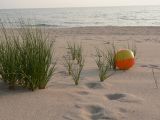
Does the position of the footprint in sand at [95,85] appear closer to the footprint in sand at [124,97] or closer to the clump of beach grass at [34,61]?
the footprint in sand at [124,97]

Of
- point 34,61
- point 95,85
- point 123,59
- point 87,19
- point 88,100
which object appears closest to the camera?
point 88,100

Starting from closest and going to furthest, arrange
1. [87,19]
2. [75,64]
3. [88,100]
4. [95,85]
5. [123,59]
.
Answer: [88,100] < [95,85] < [123,59] < [75,64] < [87,19]

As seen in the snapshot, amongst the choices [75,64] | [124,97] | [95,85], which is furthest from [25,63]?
[75,64]

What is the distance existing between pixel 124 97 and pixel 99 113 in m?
0.55

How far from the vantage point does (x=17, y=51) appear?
3766 mm

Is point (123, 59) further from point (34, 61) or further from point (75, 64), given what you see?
point (34, 61)

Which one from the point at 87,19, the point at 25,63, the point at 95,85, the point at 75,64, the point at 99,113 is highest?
the point at 25,63

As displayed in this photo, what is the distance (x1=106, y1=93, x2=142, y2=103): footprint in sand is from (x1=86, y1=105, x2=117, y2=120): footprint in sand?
34 centimetres

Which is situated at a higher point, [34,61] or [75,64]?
[34,61]

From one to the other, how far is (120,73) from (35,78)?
1.57 m

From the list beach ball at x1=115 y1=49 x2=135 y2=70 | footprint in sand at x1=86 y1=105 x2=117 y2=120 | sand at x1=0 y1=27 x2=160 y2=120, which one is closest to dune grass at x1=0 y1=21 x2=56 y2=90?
sand at x1=0 y1=27 x2=160 y2=120

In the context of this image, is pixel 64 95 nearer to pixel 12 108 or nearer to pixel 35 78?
pixel 35 78

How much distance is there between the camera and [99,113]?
3.20 metres

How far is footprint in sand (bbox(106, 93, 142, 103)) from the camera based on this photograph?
11.7 feet
